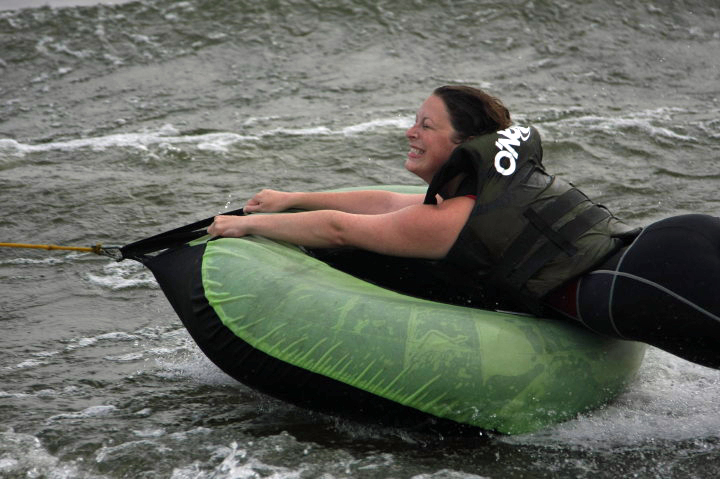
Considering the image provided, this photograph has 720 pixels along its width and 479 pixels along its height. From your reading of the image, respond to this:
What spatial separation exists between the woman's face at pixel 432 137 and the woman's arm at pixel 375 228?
25 cm

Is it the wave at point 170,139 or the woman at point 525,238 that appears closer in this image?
the woman at point 525,238

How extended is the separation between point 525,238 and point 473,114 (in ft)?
1.70

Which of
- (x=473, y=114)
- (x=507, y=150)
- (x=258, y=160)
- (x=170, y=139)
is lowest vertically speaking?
(x=258, y=160)

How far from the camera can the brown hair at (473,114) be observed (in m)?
3.62

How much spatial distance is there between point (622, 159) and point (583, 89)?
170 centimetres

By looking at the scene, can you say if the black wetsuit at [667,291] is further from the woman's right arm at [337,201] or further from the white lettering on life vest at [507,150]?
the woman's right arm at [337,201]

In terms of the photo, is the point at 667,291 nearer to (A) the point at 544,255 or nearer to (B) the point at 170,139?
(A) the point at 544,255

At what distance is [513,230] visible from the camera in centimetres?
342

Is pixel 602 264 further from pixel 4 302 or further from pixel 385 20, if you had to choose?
pixel 385 20

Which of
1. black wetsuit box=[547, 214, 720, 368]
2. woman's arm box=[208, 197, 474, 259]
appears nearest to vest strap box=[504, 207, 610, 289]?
black wetsuit box=[547, 214, 720, 368]

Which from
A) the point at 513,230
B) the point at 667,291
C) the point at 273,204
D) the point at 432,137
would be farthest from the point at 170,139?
the point at 667,291

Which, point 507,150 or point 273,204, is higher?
point 507,150

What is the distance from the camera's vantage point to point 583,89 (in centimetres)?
855

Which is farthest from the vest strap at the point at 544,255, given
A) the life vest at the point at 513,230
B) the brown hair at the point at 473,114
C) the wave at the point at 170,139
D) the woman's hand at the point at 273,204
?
the wave at the point at 170,139
